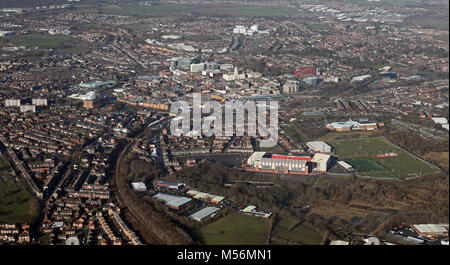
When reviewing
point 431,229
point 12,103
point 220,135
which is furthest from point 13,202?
point 12,103

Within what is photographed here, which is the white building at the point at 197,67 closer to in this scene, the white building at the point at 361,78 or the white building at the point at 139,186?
the white building at the point at 361,78

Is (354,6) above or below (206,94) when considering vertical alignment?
above

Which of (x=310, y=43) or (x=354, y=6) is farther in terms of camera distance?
(x=354, y=6)

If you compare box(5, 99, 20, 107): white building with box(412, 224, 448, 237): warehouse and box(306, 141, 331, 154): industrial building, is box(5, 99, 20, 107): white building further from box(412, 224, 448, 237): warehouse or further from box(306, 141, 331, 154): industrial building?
box(412, 224, 448, 237): warehouse

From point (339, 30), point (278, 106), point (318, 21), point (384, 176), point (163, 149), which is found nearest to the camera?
point (384, 176)

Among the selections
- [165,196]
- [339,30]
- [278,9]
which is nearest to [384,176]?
[165,196]

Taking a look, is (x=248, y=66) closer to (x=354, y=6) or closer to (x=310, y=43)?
(x=310, y=43)

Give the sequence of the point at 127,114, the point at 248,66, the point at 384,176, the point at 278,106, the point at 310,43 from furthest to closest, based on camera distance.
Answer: the point at 310,43 → the point at 248,66 → the point at 278,106 → the point at 127,114 → the point at 384,176
